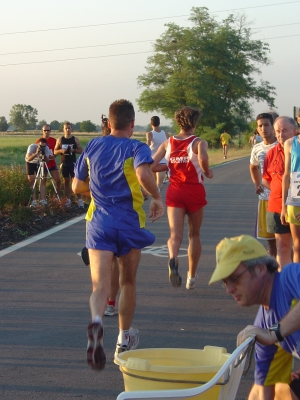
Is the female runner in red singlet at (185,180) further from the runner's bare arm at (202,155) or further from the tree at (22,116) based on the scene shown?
the tree at (22,116)

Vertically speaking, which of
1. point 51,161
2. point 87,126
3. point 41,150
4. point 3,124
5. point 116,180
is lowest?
point 87,126

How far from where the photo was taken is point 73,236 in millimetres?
12359

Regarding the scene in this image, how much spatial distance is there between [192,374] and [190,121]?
192 inches

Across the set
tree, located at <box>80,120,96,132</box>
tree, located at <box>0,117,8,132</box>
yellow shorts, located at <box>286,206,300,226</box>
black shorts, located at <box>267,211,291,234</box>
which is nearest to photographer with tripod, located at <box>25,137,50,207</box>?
black shorts, located at <box>267,211,291,234</box>

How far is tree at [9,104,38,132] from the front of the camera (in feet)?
546

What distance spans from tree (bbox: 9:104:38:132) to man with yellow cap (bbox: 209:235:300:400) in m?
164

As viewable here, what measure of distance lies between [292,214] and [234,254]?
3949 millimetres

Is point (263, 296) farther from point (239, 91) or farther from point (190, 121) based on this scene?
point (239, 91)

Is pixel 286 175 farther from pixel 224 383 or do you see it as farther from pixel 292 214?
pixel 224 383

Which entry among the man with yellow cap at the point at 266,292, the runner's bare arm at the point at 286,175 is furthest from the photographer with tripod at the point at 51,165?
the man with yellow cap at the point at 266,292

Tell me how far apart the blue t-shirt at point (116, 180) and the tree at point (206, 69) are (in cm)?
7969

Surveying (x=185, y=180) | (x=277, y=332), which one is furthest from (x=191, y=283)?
(x=277, y=332)

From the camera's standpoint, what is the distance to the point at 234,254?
3273mm

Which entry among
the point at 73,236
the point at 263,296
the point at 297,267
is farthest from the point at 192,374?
the point at 73,236
